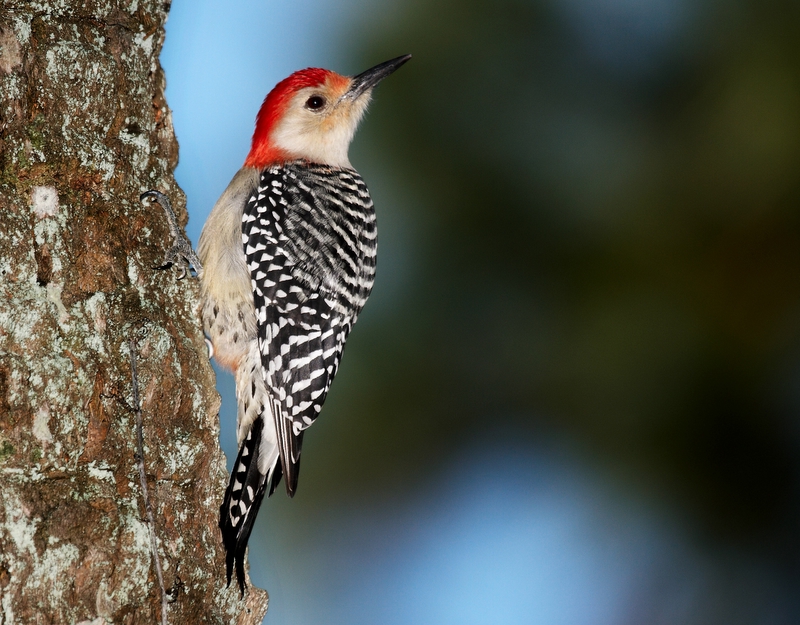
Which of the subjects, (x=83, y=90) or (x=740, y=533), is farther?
(x=740, y=533)

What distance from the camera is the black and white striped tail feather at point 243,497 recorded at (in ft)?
7.80

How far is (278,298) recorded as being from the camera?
9.39 feet

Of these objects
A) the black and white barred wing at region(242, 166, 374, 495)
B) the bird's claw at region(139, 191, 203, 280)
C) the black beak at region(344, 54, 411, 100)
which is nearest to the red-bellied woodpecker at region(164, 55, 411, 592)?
the black and white barred wing at region(242, 166, 374, 495)

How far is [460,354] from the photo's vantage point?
4.38 metres

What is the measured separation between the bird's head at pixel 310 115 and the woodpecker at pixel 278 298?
0.56 ft

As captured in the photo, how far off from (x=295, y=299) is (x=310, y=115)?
3.17 ft

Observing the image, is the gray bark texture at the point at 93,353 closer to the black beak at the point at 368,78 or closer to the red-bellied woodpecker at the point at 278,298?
the red-bellied woodpecker at the point at 278,298

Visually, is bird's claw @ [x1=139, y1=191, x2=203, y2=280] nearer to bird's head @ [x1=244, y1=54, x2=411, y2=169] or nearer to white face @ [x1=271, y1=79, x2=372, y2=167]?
bird's head @ [x1=244, y1=54, x2=411, y2=169]

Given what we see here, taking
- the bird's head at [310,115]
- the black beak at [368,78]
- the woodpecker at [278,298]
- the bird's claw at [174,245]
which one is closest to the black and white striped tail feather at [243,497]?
the woodpecker at [278,298]

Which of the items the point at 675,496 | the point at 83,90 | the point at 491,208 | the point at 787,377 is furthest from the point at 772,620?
the point at 83,90

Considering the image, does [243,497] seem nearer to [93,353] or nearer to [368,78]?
[93,353]

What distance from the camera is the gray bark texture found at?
6.47 ft

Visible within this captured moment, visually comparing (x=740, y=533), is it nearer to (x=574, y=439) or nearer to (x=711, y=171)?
(x=574, y=439)

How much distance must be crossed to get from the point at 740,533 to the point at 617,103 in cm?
260
